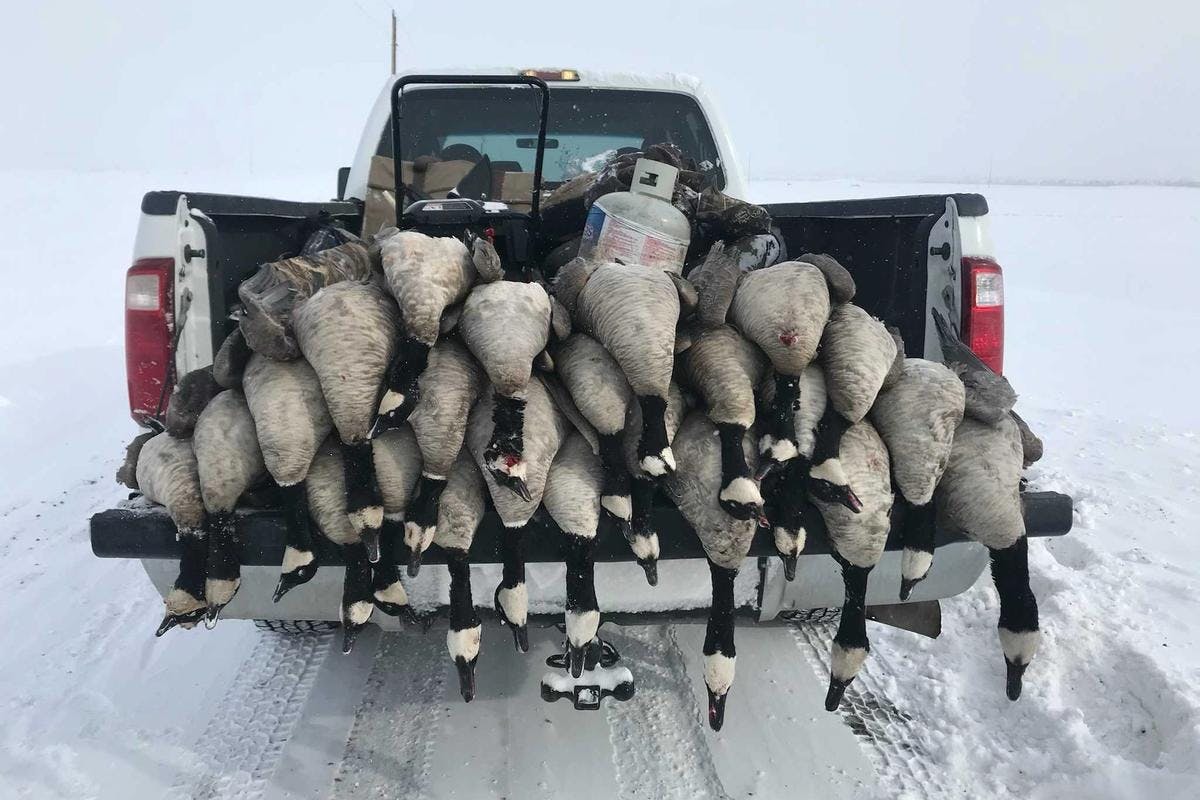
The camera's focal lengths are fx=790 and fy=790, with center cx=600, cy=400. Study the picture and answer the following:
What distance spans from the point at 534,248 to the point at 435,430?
139cm

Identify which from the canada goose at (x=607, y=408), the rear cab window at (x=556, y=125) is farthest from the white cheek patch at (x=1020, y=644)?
the rear cab window at (x=556, y=125)

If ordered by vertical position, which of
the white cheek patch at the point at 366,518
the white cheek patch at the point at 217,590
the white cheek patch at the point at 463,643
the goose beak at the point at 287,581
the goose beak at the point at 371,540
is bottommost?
the white cheek patch at the point at 463,643

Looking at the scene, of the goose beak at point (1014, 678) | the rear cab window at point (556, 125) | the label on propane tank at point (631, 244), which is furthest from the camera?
the rear cab window at point (556, 125)

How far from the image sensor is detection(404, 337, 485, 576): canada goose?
A: 5.84 ft

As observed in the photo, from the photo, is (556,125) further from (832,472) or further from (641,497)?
(832,472)

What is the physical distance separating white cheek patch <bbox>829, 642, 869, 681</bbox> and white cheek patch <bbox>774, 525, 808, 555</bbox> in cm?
38

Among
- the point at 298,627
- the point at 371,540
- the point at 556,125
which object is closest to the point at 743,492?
the point at 371,540

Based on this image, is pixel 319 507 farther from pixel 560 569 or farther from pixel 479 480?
pixel 560 569

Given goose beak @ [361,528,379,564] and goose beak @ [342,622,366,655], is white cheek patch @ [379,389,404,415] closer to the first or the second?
goose beak @ [361,528,379,564]

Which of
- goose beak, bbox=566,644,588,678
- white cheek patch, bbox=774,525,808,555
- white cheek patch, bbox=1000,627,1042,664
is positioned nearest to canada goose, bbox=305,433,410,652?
goose beak, bbox=566,644,588,678

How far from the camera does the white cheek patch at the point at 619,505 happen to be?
183 centimetres

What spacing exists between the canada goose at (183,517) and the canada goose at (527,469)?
67cm

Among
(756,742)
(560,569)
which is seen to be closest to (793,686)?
(756,742)

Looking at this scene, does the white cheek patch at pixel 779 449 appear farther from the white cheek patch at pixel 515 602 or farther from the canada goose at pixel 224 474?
the canada goose at pixel 224 474
